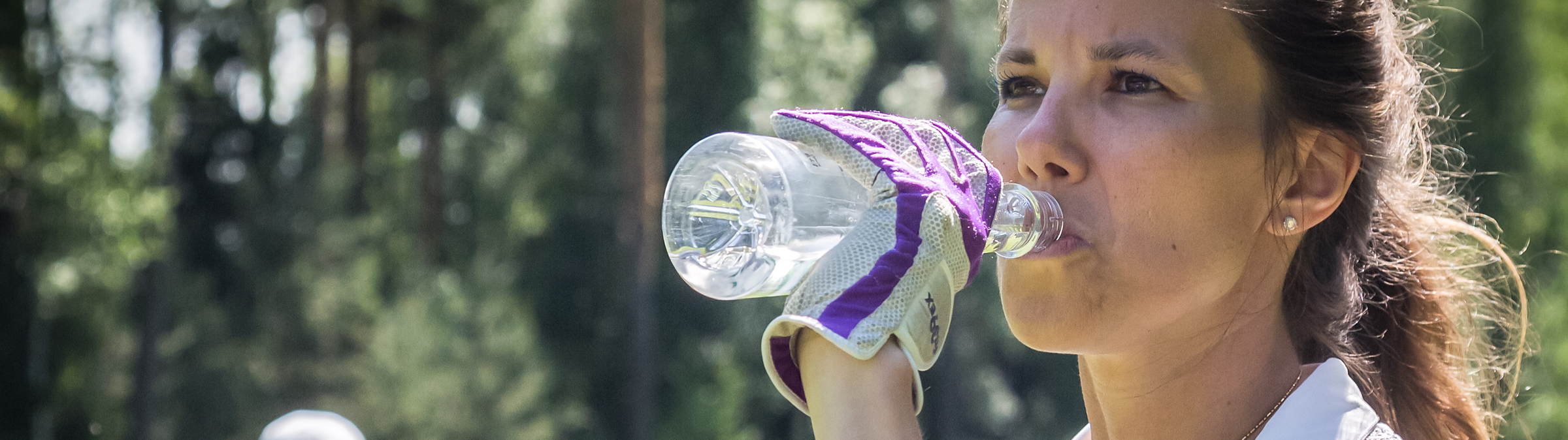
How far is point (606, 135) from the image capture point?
1507 cm

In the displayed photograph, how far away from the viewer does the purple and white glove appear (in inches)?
50.4

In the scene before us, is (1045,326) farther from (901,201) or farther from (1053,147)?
(901,201)

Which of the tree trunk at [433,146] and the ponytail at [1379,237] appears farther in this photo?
the tree trunk at [433,146]

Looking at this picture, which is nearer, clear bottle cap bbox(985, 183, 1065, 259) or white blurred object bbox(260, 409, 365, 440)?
clear bottle cap bbox(985, 183, 1065, 259)

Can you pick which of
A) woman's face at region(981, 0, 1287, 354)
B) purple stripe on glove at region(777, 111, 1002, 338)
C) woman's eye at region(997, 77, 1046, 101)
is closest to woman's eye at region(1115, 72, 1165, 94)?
woman's face at region(981, 0, 1287, 354)

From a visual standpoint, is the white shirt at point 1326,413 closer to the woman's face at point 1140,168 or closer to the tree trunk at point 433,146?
the woman's face at point 1140,168

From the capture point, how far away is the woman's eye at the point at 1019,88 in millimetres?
1717

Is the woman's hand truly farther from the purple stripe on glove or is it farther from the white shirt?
the white shirt

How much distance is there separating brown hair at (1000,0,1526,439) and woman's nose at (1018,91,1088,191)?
0.86 feet

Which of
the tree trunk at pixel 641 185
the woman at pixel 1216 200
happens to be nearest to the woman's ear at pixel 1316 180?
the woman at pixel 1216 200

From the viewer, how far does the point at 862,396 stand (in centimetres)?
125

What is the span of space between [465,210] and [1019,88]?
51.2ft

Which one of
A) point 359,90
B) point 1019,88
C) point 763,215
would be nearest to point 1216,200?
point 1019,88

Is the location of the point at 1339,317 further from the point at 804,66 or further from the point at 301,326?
the point at 301,326
